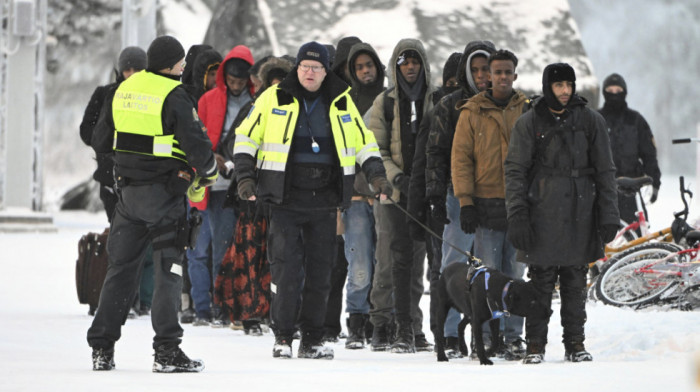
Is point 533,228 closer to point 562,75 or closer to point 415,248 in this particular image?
point 562,75

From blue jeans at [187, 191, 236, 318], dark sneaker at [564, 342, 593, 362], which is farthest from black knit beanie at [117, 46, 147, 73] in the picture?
dark sneaker at [564, 342, 593, 362]

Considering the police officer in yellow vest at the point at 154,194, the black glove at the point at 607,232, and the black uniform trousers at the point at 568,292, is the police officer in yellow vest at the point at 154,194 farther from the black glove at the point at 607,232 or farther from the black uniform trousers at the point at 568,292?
the black glove at the point at 607,232

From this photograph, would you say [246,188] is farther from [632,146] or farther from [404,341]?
[632,146]

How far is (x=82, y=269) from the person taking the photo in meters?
10.1

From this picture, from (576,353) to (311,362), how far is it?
1437 millimetres

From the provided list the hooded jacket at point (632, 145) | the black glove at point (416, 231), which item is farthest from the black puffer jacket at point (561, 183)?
the hooded jacket at point (632, 145)

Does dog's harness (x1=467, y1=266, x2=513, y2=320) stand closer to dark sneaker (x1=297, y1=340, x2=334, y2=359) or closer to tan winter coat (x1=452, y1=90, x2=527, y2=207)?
tan winter coat (x1=452, y1=90, x2=527, y2=207)

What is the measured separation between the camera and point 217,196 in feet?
31.8

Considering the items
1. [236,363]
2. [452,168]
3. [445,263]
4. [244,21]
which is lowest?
[236,363]

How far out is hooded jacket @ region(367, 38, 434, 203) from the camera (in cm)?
841

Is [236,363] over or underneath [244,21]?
underneath

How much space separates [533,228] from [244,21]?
44.9ft

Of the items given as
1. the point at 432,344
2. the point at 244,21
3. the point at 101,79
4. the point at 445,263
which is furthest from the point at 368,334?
the point at 101,79

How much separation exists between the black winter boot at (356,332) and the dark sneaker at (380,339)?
0.09 metres
